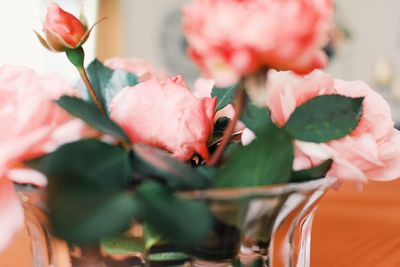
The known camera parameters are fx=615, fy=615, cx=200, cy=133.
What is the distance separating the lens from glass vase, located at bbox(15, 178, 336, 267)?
323 mm

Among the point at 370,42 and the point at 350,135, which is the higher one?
the point at 350,135

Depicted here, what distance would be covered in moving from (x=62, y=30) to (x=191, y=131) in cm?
11

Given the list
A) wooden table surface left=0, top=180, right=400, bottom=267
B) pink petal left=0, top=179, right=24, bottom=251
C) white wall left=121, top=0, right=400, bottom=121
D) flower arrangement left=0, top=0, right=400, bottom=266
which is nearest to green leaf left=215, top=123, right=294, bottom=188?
flower arrangement left=0, top=0, right=400, bottom=266

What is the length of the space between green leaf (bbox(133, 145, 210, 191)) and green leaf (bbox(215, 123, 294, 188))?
0.04 feet

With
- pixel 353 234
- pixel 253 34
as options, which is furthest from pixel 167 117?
pixel 353 234

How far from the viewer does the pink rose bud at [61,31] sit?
0.38 metres

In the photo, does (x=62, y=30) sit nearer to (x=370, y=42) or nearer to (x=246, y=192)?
(x=246, y=192)

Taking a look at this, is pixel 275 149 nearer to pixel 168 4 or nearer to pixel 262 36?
pixel 262 36

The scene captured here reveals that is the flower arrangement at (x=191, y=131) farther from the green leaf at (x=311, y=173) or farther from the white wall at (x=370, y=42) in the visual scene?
the white wall at (x=370, y=42)

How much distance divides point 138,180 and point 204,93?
169 mm

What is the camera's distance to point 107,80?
452 millimetres

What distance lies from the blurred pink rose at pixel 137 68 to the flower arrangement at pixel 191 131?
0.12ft

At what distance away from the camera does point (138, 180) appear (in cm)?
32

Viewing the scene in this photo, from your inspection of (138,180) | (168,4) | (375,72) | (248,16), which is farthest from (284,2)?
(168,4)
